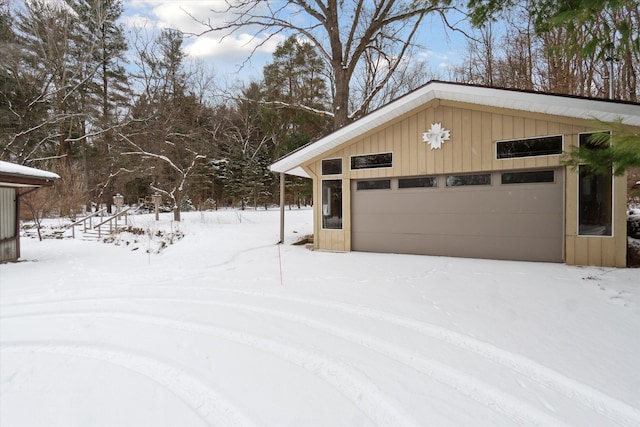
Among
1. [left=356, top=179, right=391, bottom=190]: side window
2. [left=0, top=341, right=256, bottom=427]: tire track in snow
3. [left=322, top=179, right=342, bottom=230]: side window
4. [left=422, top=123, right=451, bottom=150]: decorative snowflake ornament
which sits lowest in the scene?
[left=0, top=341, right=256, bottom=427]: tire track in snow

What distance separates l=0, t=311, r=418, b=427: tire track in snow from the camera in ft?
6.98

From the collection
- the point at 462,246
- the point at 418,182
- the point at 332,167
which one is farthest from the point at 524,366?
the point at 332,167

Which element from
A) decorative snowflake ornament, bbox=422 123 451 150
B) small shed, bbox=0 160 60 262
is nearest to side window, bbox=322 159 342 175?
decorative snowflake ornament, bbox=422 123 451 150

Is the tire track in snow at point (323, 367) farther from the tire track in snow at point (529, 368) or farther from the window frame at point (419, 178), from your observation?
the window frame at point (419, 178)

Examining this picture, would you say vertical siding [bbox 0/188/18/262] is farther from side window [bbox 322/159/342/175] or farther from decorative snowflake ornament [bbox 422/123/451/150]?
decorative snowflake ornament [bbox 422/123/451/150]

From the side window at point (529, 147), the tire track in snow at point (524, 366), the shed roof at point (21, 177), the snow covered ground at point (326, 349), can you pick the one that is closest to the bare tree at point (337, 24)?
the side window at point (529, 147)

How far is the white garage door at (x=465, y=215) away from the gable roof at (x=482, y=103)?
123cm

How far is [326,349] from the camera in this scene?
9.87ft

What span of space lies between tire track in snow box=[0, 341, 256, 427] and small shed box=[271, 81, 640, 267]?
6.23 m

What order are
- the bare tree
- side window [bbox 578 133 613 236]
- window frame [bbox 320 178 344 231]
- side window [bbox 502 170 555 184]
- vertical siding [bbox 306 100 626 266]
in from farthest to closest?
the bare tree, window frame [bbox 320 178 344 231], side window [bbox 502 170 555 184], vertical siding [bbox 306 100 626 266], side window [bbox 578 133 613 236]

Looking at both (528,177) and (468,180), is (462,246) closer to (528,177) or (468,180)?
(468,180)

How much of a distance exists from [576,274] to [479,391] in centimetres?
464

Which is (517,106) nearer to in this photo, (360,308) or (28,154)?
(360,308)

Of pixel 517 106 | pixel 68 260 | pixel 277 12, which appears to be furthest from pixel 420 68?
pixel 68 260
